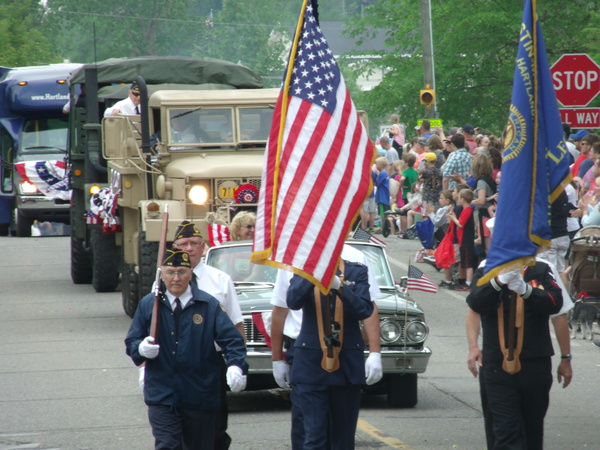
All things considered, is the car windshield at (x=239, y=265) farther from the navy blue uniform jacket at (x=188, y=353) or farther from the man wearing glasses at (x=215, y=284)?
the navy blue uniform jacket at (x=188, y=353)

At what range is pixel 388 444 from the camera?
29.6 ft

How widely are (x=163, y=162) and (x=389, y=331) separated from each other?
587cm

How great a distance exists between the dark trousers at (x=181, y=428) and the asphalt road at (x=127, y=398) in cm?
177

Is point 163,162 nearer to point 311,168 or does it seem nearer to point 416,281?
point 416,281

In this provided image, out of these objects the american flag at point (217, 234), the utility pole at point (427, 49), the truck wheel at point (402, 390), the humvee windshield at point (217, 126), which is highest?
the utility pole at point (427, 49)

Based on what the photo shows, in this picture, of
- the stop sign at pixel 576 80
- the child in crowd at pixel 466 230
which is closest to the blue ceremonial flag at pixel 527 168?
the stop sign at pixel 576 80

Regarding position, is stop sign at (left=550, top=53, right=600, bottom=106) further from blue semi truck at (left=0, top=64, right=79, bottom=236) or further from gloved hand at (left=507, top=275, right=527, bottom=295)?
blue semi truck at (left=0, top=64, right=79, bottom=236)

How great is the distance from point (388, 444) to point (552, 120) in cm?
290

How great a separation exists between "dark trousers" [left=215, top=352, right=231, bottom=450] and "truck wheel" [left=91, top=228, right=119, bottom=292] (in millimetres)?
10648

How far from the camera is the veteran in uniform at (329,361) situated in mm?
7168

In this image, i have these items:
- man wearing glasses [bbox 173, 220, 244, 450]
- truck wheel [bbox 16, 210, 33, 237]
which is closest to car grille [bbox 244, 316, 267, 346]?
man wearing glasses [bbox 173, 220, 244, 450]

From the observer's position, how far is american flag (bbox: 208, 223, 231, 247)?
13.7 m

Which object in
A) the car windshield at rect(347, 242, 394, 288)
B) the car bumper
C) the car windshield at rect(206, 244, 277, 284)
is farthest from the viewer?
the car windshield at rect(347, 242, 394, 288)

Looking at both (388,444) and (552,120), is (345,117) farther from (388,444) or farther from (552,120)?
(388,444)
